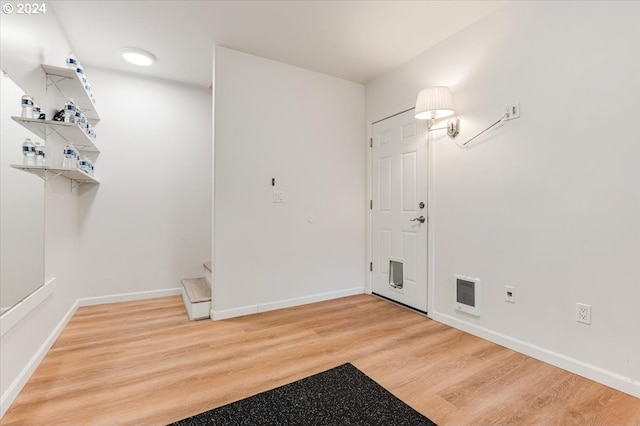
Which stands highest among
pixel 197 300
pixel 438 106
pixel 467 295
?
pixel 438 106

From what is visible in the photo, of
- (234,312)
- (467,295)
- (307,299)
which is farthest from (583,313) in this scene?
(234,312)

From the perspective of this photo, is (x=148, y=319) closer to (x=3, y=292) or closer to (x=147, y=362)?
(x=147, y=362)

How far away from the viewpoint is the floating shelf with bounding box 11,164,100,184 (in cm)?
185

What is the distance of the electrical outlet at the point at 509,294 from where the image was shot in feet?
7.38

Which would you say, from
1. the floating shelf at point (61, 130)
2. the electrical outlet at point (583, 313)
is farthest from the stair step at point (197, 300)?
the electrical outlet at point (583, 313)

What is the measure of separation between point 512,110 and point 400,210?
4.46 ft

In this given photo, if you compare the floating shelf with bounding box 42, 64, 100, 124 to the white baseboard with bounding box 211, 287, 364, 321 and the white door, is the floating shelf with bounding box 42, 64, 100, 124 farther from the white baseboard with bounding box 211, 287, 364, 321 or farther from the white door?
the white door

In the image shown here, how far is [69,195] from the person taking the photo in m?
2.85

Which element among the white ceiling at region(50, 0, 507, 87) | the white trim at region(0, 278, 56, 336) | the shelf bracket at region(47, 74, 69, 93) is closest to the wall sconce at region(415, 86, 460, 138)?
the white ceiling at region(50, 0, 507, 87)

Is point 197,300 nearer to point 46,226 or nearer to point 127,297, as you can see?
point 127,297

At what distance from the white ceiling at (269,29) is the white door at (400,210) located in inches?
30.2

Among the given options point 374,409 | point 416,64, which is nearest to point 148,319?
point 374,409

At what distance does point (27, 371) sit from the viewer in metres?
1.79

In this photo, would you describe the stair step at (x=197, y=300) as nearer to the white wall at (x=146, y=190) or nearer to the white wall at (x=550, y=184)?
the white wall at (x=146, y=190)
